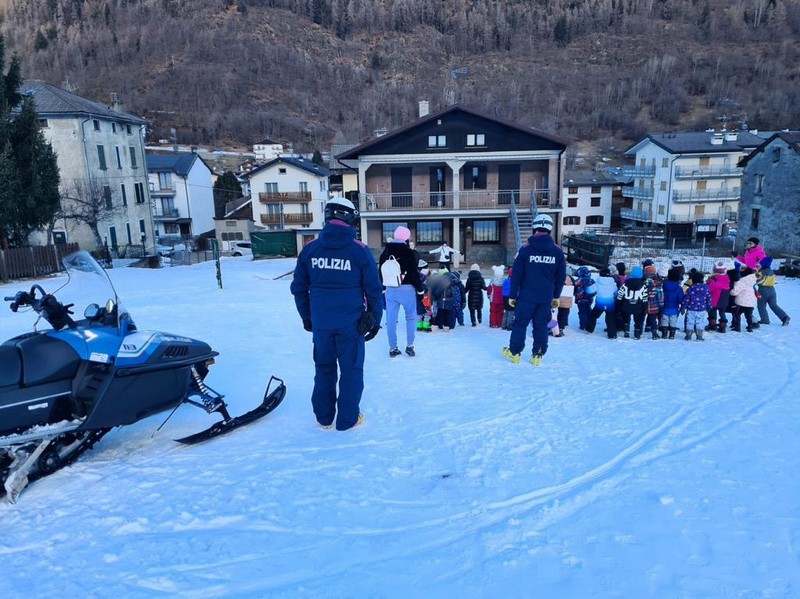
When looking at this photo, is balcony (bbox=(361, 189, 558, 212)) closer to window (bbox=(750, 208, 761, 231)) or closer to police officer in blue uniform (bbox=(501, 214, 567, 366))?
window (bbox=(750, 208, 761, 231))

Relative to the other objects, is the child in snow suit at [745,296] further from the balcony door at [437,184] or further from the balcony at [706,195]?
the balcony at [706,195]

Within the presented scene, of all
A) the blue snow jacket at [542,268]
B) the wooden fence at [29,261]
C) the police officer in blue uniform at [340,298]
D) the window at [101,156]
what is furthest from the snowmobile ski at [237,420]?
the window at [101,156]

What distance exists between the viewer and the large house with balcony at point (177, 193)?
4784 centimetres

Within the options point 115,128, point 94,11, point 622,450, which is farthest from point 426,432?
point 94,11

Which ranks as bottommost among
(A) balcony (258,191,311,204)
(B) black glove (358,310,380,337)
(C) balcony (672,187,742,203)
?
(B) black glove (358,310,380,337)

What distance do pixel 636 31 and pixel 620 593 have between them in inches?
7216

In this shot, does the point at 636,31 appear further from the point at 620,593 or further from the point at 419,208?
the point at 620,593

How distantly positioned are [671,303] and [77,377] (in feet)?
27.0

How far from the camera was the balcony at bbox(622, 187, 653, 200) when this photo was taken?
53.7 metres

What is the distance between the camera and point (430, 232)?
98.3ft

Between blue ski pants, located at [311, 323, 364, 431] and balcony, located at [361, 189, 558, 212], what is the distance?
2409 centimetres

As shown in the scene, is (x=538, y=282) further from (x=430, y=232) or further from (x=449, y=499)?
(x=430, y=232)

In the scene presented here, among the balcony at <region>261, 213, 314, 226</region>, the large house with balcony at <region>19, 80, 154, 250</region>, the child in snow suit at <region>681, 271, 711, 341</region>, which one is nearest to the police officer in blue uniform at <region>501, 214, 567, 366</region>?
the child in snow suit at <region>681, 271, 711, 341</region>

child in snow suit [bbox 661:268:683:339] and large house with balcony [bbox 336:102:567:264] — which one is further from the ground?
large house with balcony [bbox 336:102:567:264]
